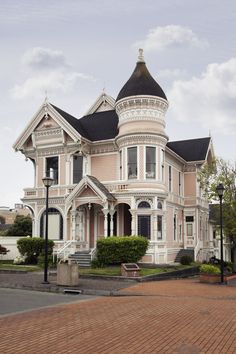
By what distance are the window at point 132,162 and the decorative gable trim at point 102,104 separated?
7499mm

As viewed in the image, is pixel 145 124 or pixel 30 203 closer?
pixel 145 124

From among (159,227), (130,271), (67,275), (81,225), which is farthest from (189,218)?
(67,275)

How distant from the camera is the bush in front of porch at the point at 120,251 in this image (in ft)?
86.2

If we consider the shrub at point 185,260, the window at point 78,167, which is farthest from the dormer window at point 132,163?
the shrub at point 185,260

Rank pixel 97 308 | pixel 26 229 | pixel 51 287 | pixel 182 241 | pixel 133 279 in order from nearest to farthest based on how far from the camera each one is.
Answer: pixel 97 308 < pixel 51 287 < pixel 133 279 < pixel 182 241 < pixel 26 229

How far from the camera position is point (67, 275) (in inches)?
722

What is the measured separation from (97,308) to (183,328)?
3855 millimetres

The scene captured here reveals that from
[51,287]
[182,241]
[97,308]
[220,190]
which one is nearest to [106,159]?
[182,241]

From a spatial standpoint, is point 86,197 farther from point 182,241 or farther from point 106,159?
point 182,241

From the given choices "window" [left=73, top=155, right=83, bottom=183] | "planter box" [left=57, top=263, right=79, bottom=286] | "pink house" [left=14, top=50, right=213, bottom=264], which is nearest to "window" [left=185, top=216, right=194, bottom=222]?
"pink house" [left=14, top=50, right=213, bottom=264]

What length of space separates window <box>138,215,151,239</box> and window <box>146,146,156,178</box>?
9.38ft

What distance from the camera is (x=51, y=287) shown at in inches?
716

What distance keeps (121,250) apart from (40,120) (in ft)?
41.1

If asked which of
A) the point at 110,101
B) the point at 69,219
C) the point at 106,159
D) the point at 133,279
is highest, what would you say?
the point at 110,101
